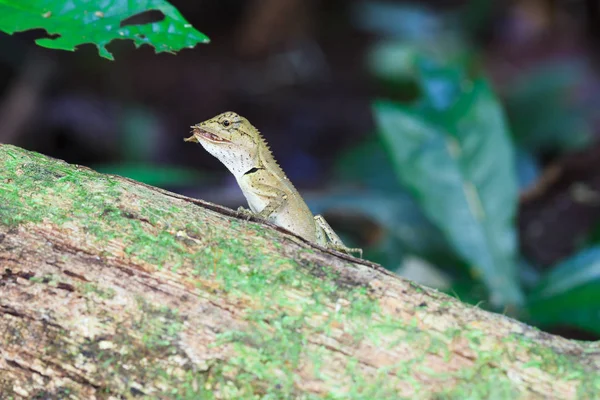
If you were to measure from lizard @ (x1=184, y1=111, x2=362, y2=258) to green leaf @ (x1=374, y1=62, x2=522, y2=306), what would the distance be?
1.13 metres

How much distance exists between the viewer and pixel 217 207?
3.16 metres

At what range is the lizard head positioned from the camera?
4367 mm

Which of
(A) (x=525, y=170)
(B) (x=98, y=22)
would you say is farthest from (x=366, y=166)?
(B) (x=98, y=22)

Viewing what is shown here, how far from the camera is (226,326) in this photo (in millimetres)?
2627

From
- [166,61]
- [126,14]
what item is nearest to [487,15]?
[166,61]

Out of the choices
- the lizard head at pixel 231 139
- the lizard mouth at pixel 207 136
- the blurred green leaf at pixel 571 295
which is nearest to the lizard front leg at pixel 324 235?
the lizard head at pixel 231 139

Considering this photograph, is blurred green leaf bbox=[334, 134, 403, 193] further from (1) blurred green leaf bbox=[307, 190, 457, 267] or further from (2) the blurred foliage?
(1) blurred green leaf bbox=[307, 190, 457, 267]

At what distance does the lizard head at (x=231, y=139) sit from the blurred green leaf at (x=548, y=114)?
16.3ft

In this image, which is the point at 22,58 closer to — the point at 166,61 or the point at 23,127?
the point at 23,127

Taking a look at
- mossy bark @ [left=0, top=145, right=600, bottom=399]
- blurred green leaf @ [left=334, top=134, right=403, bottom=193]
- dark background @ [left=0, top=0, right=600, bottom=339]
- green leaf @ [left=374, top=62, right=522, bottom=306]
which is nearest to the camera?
mossy bark @ [left=0, top=145, right=600, bottom=399]

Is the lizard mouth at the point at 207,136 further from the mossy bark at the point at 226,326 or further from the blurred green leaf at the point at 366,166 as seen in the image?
the blurred green leaf at the point at 366,166

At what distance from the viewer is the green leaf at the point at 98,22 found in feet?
12.2

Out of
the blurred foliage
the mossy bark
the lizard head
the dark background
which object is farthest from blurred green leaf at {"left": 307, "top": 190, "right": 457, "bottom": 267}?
the mossy bark

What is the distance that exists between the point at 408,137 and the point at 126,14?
244 centimetres
